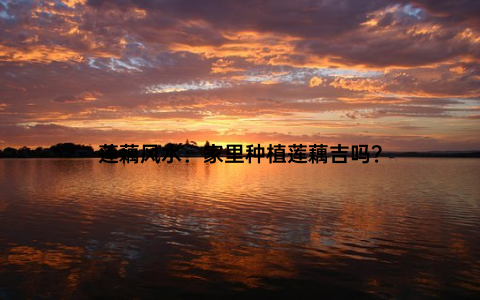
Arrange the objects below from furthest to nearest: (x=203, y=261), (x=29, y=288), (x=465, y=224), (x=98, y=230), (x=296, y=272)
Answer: (x=465, y=224)
(x=98, y=230)
(x=203, y=261)
(x=296, y=272)
(x=29, y=288)

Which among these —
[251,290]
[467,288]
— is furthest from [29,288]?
[467,288]

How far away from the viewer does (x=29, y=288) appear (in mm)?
14969

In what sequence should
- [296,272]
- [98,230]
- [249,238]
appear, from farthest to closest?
[98,230] → [249,238] → [296,272]

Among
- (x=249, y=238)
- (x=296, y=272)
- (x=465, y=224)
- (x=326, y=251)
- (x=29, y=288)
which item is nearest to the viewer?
(x=29, y=288)

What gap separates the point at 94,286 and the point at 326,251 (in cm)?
1212

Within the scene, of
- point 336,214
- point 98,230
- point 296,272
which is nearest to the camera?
point 296,272

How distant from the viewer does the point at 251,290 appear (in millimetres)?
15156

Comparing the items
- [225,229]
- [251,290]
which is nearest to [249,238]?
[225,229]

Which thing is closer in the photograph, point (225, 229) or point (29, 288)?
point (29, 288)

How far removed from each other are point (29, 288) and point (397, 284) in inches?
593

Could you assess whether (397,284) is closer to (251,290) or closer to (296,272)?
(296,272)

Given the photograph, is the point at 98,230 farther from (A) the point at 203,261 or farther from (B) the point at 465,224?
(B) the point at 465,224

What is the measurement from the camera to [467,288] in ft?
50.7

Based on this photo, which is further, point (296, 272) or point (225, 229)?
point (225, 229)
